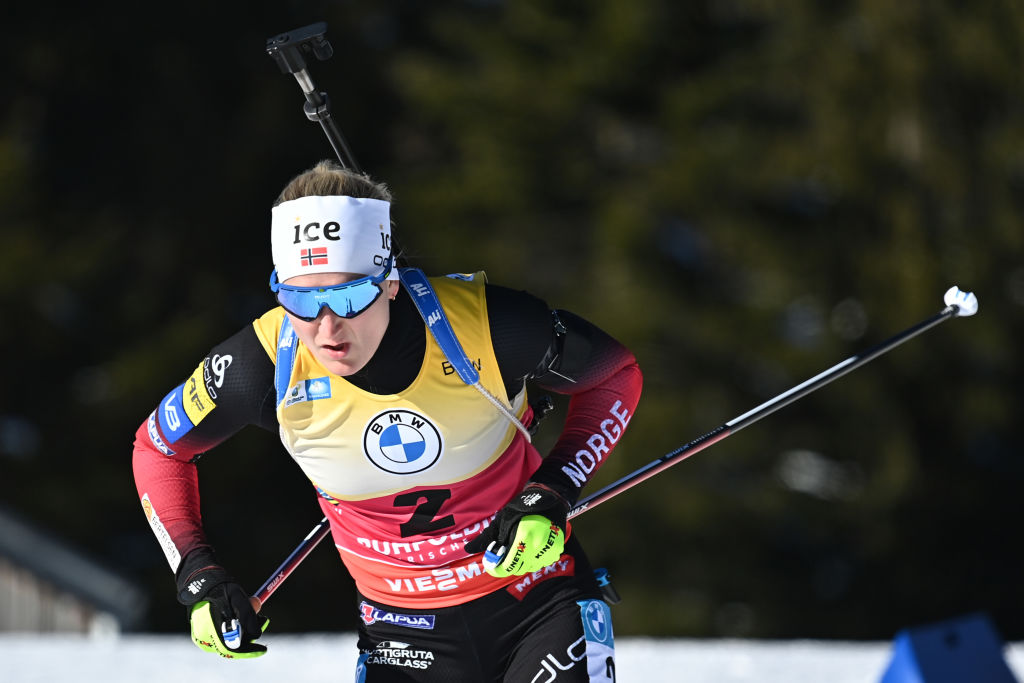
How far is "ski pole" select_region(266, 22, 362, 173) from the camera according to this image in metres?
3.66

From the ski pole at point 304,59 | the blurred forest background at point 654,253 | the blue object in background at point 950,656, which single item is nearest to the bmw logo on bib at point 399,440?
the ski pole at point 304,59

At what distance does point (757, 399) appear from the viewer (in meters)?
13.4

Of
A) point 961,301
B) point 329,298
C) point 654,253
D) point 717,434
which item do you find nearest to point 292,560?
point 329,298

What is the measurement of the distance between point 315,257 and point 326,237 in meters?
0.05

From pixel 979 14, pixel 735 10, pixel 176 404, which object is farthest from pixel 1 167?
pixel 176 404

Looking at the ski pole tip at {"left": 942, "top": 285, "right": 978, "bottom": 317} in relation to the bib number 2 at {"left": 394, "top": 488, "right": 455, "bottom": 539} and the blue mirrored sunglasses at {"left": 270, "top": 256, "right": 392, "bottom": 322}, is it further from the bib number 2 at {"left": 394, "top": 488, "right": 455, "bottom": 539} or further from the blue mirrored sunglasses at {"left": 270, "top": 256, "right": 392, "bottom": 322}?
the blue mirrored sunglasses at {"left": 270, "top": 256, "right": 392, "bottom": 322}

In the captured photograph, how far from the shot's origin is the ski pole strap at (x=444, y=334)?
300 cm

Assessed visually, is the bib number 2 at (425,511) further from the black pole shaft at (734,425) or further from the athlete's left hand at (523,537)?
the black pole shaft at (734,425)

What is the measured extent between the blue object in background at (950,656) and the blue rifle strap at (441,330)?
1816mm

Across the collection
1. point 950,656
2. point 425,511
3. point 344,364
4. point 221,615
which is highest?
point 344,364

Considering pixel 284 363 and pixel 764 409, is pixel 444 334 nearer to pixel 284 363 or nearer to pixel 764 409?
pixel 284 363

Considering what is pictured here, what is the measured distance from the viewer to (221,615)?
3029 millimetres

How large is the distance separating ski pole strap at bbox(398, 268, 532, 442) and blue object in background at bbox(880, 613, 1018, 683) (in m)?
1.68

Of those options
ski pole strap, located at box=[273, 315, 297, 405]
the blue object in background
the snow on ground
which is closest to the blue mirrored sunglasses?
ski pole strap, located at box=[273, 315, 297, 405]
